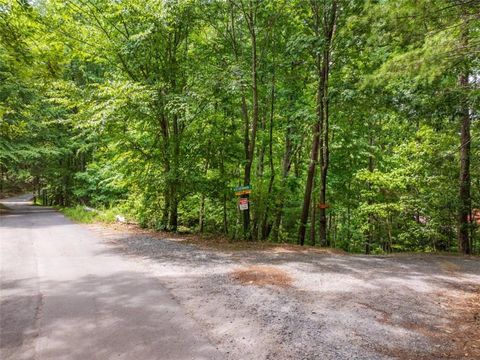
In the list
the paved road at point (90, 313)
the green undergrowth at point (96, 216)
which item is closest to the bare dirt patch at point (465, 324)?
the paved road at point (90, 313)

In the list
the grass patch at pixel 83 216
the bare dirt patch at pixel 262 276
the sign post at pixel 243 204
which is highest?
the sign post at pixel 243 204

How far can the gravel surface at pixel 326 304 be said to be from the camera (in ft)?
11.4

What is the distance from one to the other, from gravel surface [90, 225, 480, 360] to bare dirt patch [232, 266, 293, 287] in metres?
0.17

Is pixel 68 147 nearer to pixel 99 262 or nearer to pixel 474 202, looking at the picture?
pixel 99 262

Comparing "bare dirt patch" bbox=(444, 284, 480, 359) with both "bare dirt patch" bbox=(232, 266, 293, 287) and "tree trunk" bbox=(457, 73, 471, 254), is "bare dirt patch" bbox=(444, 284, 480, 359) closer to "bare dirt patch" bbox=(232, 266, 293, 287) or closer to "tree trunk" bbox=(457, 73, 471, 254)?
"bare dirt patch" bbox=(232, 266, 293, 287)

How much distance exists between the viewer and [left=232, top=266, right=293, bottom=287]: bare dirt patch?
18.7 feet

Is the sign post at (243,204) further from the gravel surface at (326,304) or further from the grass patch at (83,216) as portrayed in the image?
the grass patch at (83,216)

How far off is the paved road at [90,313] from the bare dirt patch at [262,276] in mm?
1488

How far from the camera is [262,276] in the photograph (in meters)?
6.10

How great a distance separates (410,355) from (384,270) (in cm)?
388

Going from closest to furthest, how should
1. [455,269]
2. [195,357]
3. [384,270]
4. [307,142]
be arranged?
[195,357]
[384,270]
[455,269]
[307,142]

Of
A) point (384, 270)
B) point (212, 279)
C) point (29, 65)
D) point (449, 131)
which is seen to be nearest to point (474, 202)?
point (449, 131)

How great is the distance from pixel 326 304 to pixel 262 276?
5.39 feet

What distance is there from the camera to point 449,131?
11.5m
